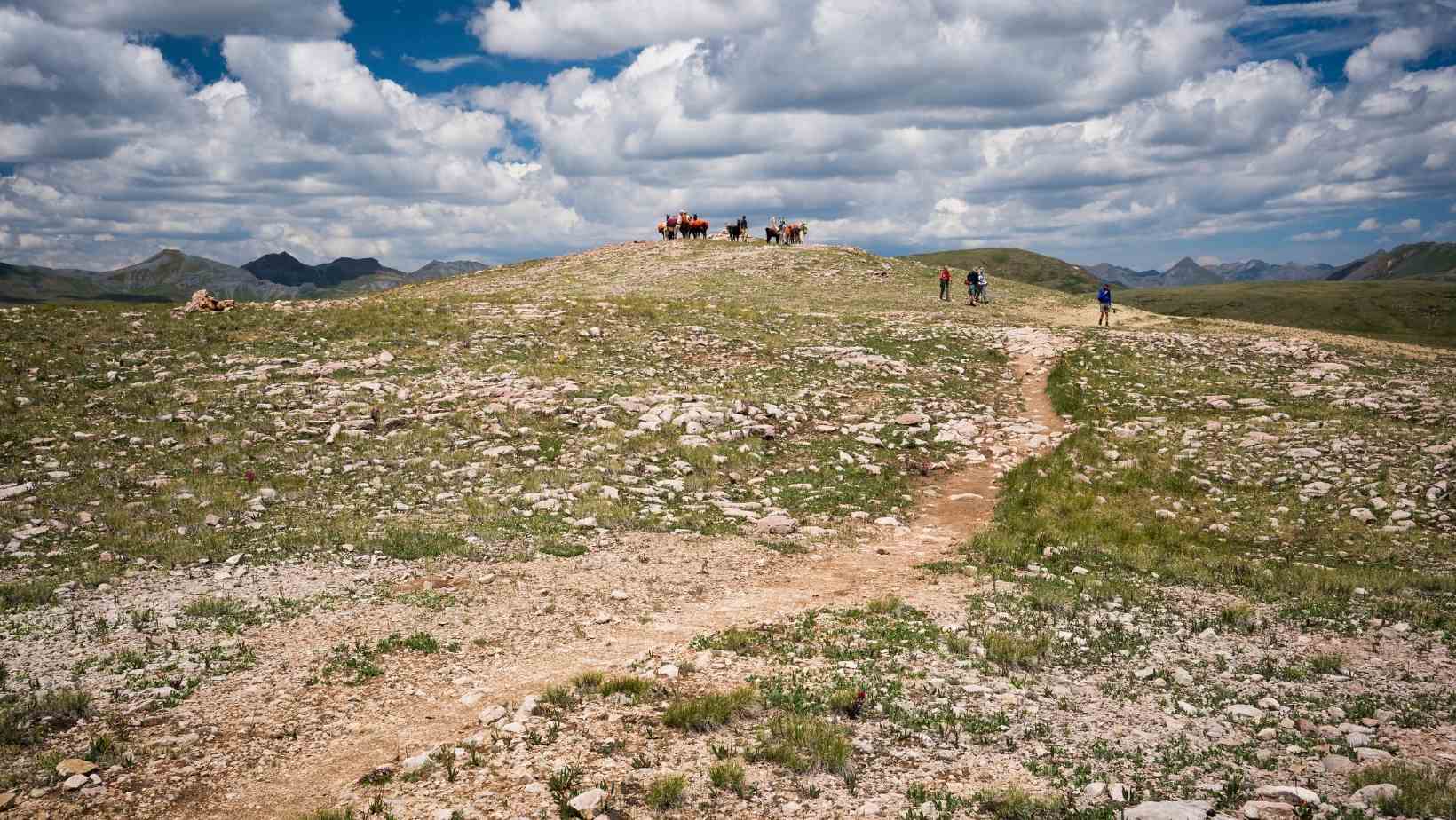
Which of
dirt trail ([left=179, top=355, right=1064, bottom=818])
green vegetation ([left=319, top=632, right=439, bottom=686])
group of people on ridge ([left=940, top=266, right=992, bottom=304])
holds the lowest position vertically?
dirt trail ([left=179, top=355, right=1064, bottom=818])

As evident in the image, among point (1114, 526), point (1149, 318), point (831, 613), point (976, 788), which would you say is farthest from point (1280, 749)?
point (1149, 318)

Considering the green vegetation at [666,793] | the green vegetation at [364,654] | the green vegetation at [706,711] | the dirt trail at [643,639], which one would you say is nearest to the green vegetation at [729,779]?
the green vegetation at [666,793]

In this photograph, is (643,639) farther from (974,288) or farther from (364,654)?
(974,288)

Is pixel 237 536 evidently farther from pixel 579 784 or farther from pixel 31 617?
pixel 579 784

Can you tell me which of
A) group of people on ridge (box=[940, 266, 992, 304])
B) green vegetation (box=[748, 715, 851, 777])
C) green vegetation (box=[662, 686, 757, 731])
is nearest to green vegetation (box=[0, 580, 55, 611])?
green vegetation (box=[662, 686, 757, 731])

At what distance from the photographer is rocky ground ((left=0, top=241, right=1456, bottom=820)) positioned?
7.88 meters

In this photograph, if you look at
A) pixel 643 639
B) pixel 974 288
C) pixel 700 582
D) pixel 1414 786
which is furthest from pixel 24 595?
pixel 974 288

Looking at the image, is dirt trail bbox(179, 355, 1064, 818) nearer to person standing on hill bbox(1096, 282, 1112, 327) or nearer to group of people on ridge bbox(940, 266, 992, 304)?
person standing on hill bbox(1096, 282, 1112, 327)

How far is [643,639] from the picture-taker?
11305 millimetres

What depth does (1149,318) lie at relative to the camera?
43719 mm

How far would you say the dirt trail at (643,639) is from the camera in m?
7.78

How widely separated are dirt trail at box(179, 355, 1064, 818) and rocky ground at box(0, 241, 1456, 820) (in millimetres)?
70

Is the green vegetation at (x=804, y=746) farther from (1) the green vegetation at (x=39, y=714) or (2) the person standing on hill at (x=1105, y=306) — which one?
(2) the person standing on hill at (x=1105, y=306)

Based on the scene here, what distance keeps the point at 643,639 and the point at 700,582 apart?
2472mm
